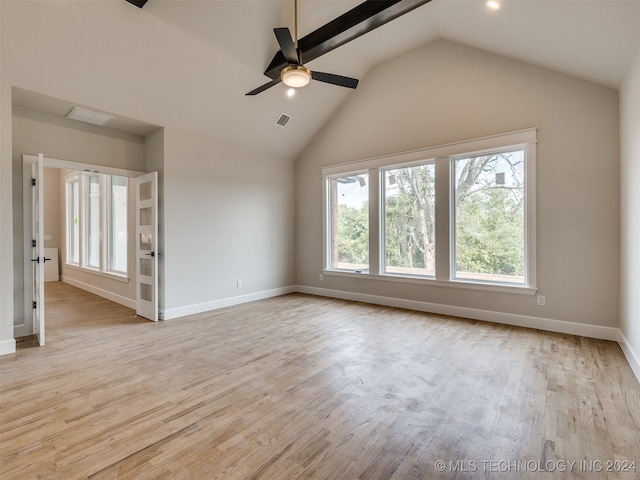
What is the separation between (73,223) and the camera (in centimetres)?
830

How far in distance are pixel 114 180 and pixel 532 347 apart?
314 inches

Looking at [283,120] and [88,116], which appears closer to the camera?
[88,116]

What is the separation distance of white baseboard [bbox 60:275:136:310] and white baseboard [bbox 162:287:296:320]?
1306 millimetres

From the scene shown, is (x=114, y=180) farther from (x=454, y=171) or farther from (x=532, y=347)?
(x=532, y=347)

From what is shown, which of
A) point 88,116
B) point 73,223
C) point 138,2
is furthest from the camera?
point 73,223

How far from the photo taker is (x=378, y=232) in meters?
5.77

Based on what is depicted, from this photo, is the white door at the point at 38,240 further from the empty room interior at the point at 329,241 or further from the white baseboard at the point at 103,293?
the white baseboard at the point at 103,293

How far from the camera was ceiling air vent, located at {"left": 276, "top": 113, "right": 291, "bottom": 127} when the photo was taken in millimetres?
5604

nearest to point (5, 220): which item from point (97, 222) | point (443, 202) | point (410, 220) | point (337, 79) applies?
point (337, 79)

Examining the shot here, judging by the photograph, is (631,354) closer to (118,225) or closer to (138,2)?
(138,2)

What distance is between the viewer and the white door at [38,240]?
3723 mm

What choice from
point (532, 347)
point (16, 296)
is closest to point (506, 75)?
point (532, 347)

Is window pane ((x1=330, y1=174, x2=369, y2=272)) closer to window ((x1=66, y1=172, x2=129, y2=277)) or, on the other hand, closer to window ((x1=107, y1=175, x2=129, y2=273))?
window ((x1=66, y1=172, x2=129, y2=277))

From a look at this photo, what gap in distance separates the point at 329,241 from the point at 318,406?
14.4ft
